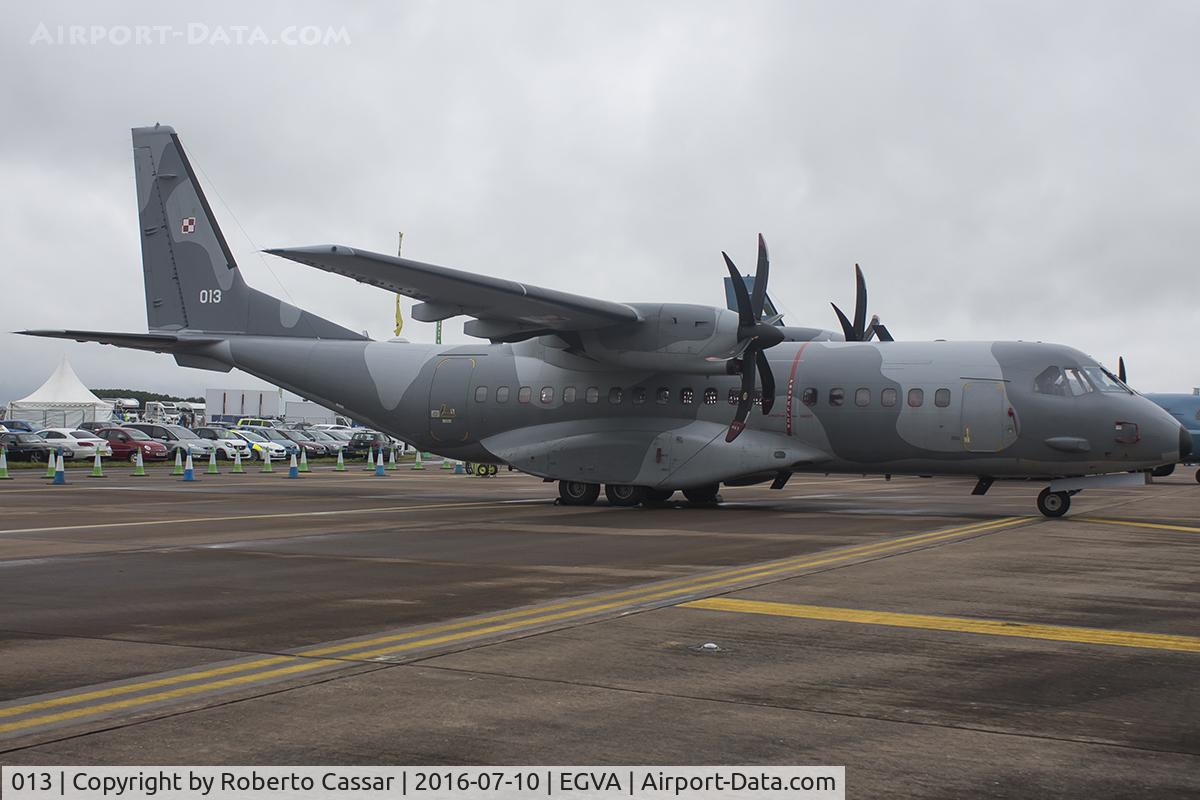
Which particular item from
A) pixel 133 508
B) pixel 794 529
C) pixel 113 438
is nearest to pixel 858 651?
pixel 794 529

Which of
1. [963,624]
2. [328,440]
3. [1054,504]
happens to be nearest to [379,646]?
[963,624]

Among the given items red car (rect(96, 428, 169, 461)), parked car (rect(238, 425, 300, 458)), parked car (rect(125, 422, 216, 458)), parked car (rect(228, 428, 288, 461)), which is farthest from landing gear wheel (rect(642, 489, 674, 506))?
parked car (rect(238, 425, 300, 458))

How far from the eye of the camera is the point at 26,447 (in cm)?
4431

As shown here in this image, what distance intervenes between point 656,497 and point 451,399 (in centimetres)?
509

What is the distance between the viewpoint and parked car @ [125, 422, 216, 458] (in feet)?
158

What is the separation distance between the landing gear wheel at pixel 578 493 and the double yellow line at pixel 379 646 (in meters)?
10.5

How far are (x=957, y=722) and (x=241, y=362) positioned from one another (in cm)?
2313

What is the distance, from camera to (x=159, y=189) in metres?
27.2

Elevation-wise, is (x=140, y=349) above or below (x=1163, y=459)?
above

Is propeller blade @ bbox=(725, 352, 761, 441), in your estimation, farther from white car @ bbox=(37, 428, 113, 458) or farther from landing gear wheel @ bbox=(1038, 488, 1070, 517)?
white car @ bbox=(37, 428, 113, 458)

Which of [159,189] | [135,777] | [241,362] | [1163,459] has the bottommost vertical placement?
[135,777]

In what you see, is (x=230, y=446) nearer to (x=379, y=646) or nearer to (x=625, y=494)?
(x=625, y=494)

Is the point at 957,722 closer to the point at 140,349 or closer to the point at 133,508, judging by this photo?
the point at 133,508

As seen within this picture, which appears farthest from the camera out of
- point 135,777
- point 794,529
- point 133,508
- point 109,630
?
point 133,508
